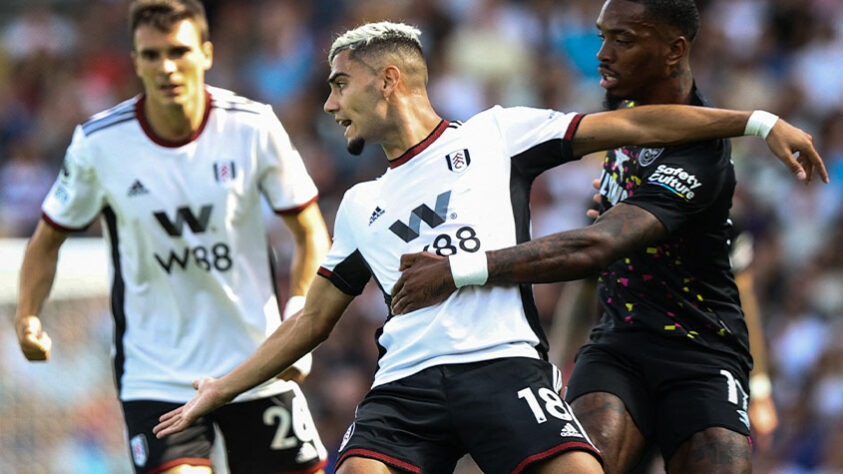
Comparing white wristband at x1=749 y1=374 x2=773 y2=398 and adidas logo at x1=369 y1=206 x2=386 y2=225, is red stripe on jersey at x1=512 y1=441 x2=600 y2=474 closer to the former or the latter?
adidas logo at x1=369 y1=206 x2=386 y2=225

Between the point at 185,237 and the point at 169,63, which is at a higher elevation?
the point at 169,63

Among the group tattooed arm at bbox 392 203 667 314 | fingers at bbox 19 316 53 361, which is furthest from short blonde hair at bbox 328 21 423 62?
fingers at bbox 19 316 53 361

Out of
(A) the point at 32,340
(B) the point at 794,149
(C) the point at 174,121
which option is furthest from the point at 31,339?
(B) the point at 794,149

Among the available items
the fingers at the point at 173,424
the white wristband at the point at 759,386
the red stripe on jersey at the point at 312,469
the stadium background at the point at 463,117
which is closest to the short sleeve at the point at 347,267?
the fingers at the point at 173,424

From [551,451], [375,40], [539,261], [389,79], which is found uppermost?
[375,40]

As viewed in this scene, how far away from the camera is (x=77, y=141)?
6.54 meters

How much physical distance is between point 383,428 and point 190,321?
1.88m

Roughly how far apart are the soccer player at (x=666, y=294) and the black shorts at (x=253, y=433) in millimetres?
1483

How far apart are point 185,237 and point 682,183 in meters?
2.56

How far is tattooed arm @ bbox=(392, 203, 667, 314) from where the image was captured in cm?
491

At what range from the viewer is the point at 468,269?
4.88m

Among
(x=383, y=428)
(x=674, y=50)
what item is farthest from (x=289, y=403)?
(x=674, y=50)

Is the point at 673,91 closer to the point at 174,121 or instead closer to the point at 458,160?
the point at 458,160

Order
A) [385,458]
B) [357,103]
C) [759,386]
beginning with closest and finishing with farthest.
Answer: [385,458] < [357,103] < [759,386]
